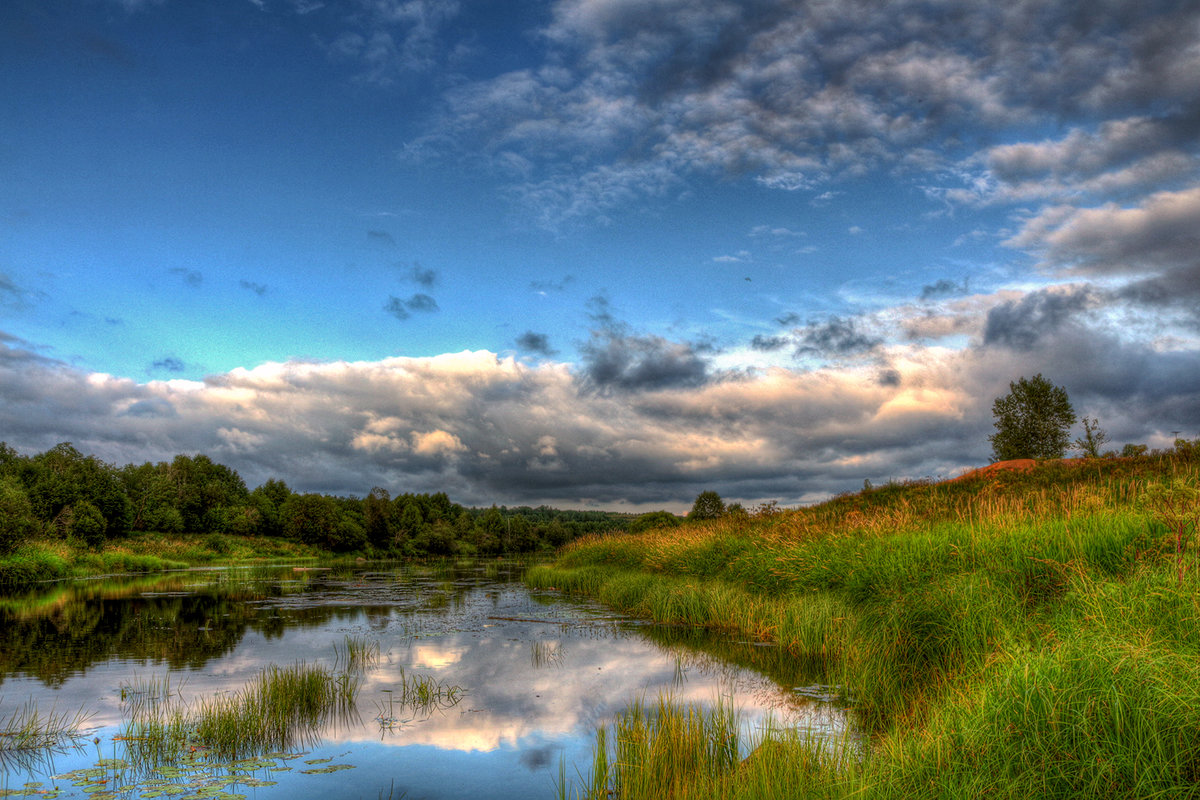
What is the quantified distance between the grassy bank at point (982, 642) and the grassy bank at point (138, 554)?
41409mm

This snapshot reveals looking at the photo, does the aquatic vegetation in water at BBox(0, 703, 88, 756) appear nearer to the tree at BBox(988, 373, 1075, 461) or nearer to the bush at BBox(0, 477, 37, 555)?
the bush at BBox(0, 477, 37, 555)

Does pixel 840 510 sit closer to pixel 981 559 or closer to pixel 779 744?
pixel 981 559

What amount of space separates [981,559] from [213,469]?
127 metres

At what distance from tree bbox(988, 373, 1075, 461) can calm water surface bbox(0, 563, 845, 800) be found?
52597 millimetres

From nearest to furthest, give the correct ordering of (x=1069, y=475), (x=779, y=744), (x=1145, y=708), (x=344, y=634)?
(x=1145, y=708) → (x=779, y=744) → (x=344, y=634) → (x=1069, y=475)

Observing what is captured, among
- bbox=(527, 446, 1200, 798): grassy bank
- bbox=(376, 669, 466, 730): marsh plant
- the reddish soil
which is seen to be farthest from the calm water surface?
the reddish soil

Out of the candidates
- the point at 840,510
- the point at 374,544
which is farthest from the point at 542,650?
the point at 374,544

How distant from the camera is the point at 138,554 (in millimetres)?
59250

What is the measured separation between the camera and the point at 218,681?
40.5 ft

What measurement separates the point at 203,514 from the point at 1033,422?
3931 inches

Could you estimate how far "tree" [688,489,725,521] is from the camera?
7081 centimetres

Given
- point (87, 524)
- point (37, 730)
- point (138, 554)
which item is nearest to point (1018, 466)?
point (37, 730)

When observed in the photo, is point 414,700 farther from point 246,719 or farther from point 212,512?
point 212,512

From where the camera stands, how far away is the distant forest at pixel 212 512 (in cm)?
5641
